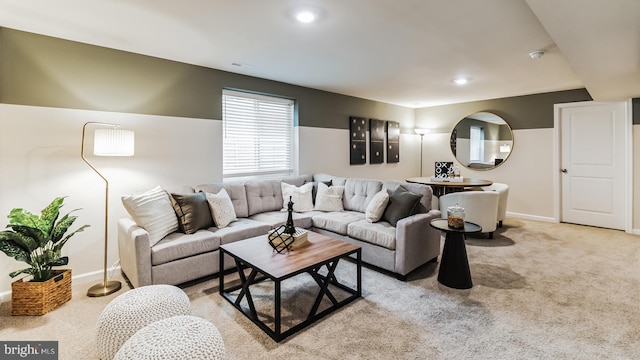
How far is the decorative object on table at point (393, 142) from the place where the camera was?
6.42 meters

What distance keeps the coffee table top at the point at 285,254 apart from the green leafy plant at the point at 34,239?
54.8 inches

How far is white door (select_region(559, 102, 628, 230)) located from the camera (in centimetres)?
471

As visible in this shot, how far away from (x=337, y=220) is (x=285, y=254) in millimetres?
1264

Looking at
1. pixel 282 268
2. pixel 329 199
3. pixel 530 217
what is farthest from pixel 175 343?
pixel 530 217

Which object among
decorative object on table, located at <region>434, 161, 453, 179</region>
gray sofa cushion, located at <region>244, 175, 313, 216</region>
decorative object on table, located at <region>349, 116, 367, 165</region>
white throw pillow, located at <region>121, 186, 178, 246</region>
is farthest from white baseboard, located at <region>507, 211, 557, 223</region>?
white throw pillow, located at <region>121, 186, 178, 246</region>

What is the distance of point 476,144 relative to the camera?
6.18 m

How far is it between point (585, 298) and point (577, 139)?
3.65 metres

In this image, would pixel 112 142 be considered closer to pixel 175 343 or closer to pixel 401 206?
pixel 175 343

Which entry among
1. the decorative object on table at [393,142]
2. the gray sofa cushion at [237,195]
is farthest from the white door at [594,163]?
the gray sofa cushion at [237,195]

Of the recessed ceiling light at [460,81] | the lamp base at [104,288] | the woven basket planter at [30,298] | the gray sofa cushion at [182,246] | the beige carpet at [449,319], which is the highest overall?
the recessed ceiling light at [460,81]

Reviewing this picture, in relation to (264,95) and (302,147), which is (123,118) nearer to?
(264,95)

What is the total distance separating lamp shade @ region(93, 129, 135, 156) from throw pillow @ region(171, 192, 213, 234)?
63cm

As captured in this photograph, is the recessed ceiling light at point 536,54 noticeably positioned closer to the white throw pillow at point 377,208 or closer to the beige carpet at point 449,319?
the white throw pillow at point 377,208

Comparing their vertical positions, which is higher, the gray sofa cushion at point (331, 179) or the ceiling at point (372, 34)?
the ceiling at point (372, 34)
